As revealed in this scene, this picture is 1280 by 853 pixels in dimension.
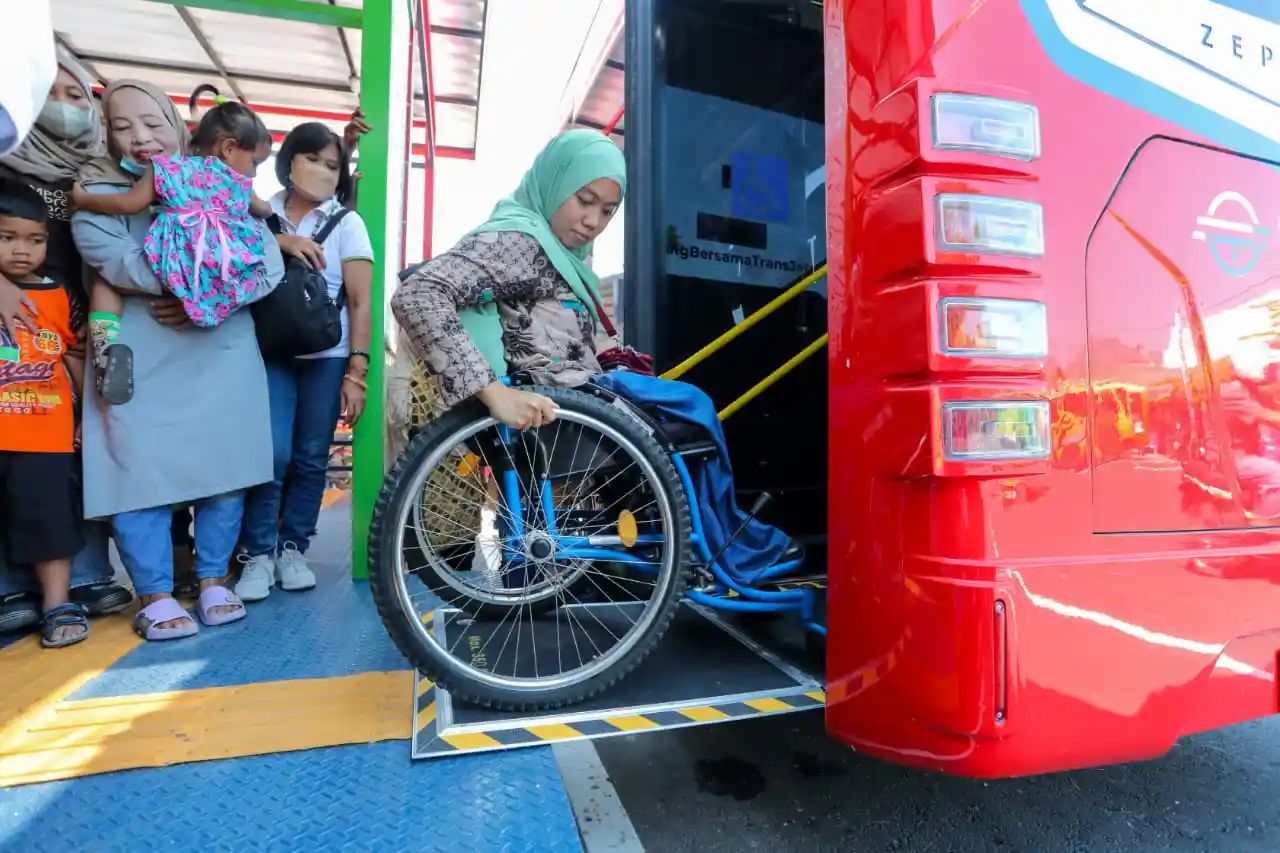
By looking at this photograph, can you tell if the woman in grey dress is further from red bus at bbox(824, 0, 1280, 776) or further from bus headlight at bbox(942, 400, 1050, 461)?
bus headlight at bbox(942, 400, 1050, 461)

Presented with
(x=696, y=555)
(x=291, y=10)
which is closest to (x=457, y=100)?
(x=291, y=10)

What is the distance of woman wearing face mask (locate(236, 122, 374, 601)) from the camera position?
218 centimetres

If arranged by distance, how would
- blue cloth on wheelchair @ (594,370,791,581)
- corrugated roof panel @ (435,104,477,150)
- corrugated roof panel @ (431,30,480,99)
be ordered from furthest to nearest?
corrugated roof panel @ (435,104,477,150), corrugated roof panel @ (431,30,480,99), blue cloth on wheelchair @ (594,370,791,581)

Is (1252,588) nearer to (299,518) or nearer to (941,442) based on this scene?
(941,442)

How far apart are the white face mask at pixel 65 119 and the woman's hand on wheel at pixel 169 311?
561 millimetres

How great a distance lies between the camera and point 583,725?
3.82 feet

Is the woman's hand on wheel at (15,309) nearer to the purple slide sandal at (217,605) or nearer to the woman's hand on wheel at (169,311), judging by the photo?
the woman's hand on wheel at (169,311)

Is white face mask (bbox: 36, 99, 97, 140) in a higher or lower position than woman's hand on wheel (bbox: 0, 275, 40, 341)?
higher

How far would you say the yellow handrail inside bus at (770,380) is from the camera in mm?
2277

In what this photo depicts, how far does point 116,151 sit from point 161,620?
129cm

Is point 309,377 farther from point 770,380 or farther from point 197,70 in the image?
point 197,70

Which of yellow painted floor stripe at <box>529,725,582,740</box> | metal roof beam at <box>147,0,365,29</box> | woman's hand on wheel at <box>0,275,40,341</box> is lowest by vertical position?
yellow painted floor stripe at <box>529,725,582,740</box>

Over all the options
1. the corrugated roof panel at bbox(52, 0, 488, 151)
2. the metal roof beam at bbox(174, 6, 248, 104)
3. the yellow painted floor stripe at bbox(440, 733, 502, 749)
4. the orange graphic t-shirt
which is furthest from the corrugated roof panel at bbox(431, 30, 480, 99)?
the yellow painted floor stripe at bbox(440, 733, 502, 749)

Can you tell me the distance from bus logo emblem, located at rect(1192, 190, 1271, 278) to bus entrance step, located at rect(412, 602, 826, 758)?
39.3 inches
